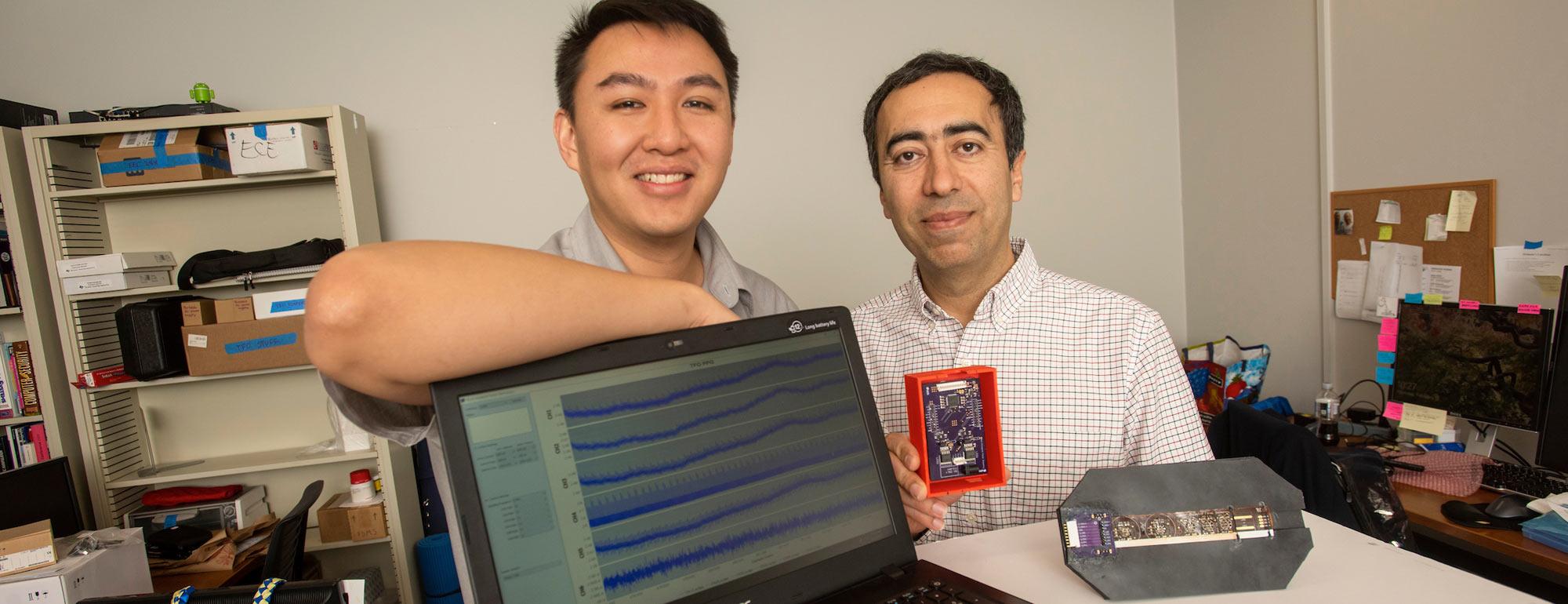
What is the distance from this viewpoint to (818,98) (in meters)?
3.48

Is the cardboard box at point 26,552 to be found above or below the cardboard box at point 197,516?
above

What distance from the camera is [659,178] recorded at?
1.18 meters

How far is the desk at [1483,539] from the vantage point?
1.69 m

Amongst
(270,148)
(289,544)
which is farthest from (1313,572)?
(270,148)

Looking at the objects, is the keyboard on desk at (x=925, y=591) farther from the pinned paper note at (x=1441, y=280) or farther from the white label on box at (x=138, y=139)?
the white label on box at (x=138, y=139)

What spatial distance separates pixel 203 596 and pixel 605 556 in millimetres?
471

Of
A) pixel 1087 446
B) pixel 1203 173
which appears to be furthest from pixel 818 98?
pixel 1087 446

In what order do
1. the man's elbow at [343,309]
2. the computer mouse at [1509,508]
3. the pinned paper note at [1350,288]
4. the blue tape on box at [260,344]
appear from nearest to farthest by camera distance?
1. the man's elbow at [343,309]
2. the computer mouse at [1509,508]
3. the pinned paper note at [1350,288]
4. the blue tape on box at [260,344]

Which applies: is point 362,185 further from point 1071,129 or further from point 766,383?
point 1071,129

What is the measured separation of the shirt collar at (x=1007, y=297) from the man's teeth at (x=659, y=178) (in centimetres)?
55

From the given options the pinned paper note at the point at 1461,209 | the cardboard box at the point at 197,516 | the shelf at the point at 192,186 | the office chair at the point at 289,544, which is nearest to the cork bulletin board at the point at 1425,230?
the pinned paper note at the point at 1461,209

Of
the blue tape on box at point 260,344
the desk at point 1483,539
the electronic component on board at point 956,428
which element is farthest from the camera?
the blue tape on box at point 260,344

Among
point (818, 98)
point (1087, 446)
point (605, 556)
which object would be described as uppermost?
point (818, 98)

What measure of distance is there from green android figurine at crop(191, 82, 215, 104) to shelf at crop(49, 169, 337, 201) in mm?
288
